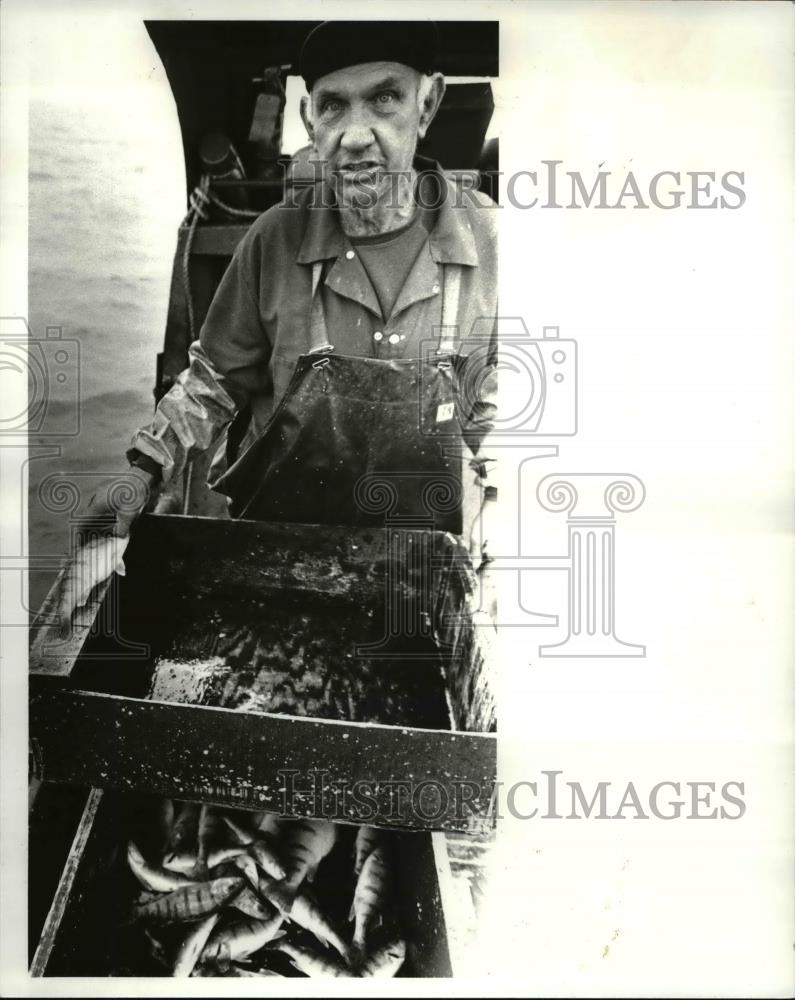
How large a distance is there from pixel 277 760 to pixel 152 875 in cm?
26

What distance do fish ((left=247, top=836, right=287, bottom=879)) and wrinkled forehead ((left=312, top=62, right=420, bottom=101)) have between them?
1092mm

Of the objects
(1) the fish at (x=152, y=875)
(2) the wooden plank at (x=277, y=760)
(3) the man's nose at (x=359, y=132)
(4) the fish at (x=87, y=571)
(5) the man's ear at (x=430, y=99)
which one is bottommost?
(1) the fish at (x=152, y=875)

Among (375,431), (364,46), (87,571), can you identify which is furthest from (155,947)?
(364,46)

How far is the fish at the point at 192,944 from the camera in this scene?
62.8 inches

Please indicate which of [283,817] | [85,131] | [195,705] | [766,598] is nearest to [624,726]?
[766,598]

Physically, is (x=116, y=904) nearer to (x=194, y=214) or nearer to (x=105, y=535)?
(x=105, y=535)

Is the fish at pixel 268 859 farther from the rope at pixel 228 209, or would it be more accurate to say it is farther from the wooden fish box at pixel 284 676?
the rope at pixel 228 209

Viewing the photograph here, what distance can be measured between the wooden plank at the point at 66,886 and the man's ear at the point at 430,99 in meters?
1.08

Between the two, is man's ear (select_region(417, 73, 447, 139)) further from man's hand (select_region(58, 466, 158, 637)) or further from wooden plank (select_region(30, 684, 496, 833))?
wooden plank (select_region(30, 684, 496, 833))

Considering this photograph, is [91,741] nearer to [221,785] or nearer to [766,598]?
[221,785]

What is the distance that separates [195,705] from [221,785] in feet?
0.39

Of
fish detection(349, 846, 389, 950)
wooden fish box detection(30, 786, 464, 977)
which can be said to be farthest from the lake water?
fish detection(349, 846, 389, 950)

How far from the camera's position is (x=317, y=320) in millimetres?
1580

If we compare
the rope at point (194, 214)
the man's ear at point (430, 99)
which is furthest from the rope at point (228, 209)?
the man's ear at point (430, 99)
